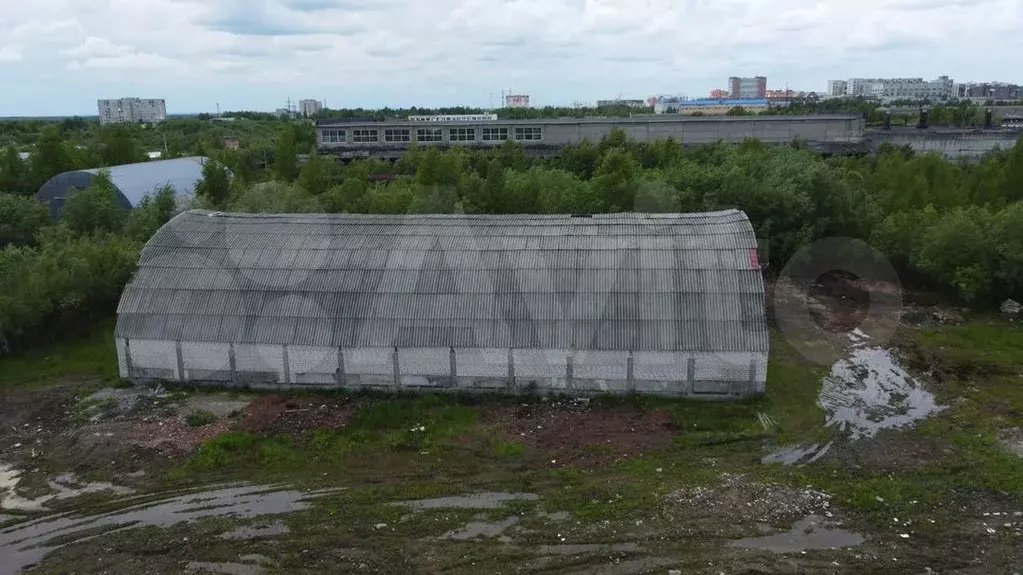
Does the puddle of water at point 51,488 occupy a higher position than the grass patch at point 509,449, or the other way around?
the grass patch at point 509,449

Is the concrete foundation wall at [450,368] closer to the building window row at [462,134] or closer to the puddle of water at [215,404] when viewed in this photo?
the puddle of water at [215,404]

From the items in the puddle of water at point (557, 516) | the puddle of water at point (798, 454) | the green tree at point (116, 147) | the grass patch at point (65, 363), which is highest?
the green tree at point (116, 147)

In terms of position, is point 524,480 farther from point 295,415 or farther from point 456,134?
point 456,134

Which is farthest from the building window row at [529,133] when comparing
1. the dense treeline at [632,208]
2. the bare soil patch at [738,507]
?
the bare soil patch at [738,507]

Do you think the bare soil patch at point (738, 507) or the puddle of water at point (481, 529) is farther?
the bare soil patch at point (738, 507)

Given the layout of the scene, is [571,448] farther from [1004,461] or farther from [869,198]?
[869,198]

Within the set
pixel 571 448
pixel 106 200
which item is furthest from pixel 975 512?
pixel 106 200
